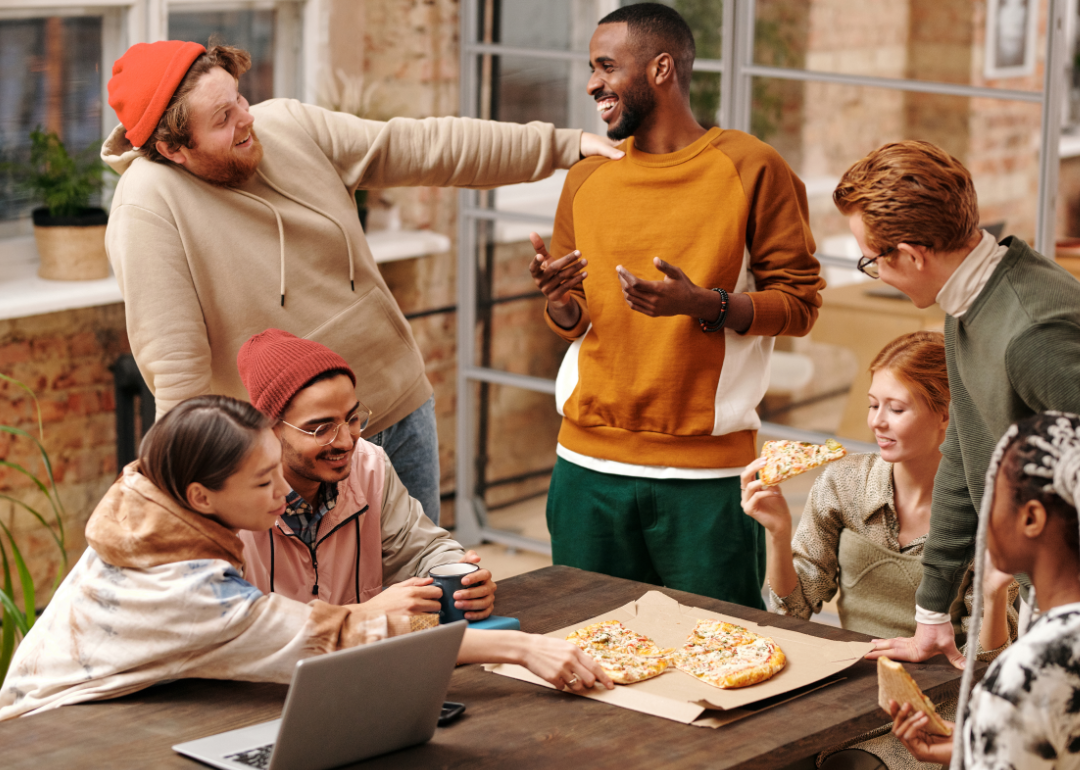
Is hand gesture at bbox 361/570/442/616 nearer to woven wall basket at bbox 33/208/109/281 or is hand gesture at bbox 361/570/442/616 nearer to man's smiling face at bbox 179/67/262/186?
man's smiling face at bbox 179/67/262/186

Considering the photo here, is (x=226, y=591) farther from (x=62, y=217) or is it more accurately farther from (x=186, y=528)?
(x=62, y=217)

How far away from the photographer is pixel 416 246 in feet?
14.5

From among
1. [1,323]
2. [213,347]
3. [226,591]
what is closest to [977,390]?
[226,591]

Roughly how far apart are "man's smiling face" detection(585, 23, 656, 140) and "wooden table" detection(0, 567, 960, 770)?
109 centimetres

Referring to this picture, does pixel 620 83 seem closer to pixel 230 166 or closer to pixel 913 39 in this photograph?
pixel 230 166

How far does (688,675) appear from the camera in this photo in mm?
1853

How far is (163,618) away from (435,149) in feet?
4.24

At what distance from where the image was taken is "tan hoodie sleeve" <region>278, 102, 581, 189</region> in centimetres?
265

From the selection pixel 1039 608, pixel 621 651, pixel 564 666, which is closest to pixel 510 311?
pixel 621 651

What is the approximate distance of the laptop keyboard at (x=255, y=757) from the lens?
61.2 inches

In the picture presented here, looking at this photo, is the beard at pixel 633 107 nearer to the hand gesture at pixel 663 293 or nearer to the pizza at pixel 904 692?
the hand gesture at pixel 663 293

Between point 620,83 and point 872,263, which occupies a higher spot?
point 620,83

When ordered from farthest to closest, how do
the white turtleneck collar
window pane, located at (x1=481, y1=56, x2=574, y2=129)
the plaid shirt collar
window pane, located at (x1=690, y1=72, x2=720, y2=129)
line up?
window pane, located at (x1=481, y1=56, x2=574, y2=129)
window pane, located at (x1=690, y1=72, x2=720, y2=129)
the plaid shirt collar
the white turtleneck collar

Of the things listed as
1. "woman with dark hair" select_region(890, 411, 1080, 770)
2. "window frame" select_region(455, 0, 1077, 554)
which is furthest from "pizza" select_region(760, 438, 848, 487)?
"window frame" select_region(455, 0, 1077, 554)
